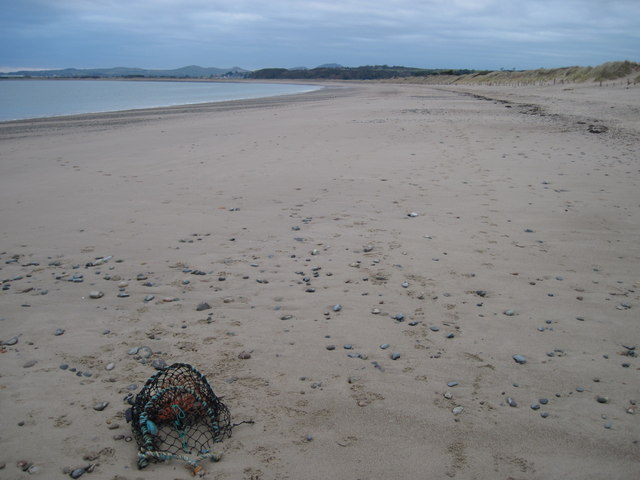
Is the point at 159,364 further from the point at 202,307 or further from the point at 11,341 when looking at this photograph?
the point at 11,341

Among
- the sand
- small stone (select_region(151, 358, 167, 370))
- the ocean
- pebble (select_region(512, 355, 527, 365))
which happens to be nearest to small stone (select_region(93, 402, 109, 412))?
the sand

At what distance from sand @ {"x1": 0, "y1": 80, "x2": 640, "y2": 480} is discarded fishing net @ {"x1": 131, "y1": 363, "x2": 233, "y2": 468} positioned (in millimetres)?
98

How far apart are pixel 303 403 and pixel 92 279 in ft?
10.3

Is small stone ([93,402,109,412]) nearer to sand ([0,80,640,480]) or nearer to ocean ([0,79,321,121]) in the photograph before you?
sand ([0,80,640,480])

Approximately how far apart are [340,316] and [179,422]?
1.74 meters

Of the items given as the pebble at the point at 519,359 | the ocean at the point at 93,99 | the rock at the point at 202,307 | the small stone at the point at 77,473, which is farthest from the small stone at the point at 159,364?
the ocean at the point at 93,99

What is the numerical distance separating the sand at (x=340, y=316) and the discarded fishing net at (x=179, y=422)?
98 millimetres

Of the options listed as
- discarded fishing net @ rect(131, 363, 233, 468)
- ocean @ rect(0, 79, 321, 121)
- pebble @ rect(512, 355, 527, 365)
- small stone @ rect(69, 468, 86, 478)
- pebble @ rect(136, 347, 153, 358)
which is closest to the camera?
small stone @ rect(69, 468, 86, 478)

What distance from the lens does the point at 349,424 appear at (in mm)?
2844

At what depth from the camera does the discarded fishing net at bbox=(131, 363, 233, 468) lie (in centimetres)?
259

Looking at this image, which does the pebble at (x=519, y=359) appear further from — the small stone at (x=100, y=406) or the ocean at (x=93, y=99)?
the ocean at (x=93, y=99)

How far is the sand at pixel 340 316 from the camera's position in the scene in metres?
2.66

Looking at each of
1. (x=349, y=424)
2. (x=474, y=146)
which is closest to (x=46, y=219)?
(x=349, y=424)

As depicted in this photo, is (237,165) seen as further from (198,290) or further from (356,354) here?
(356,354)
